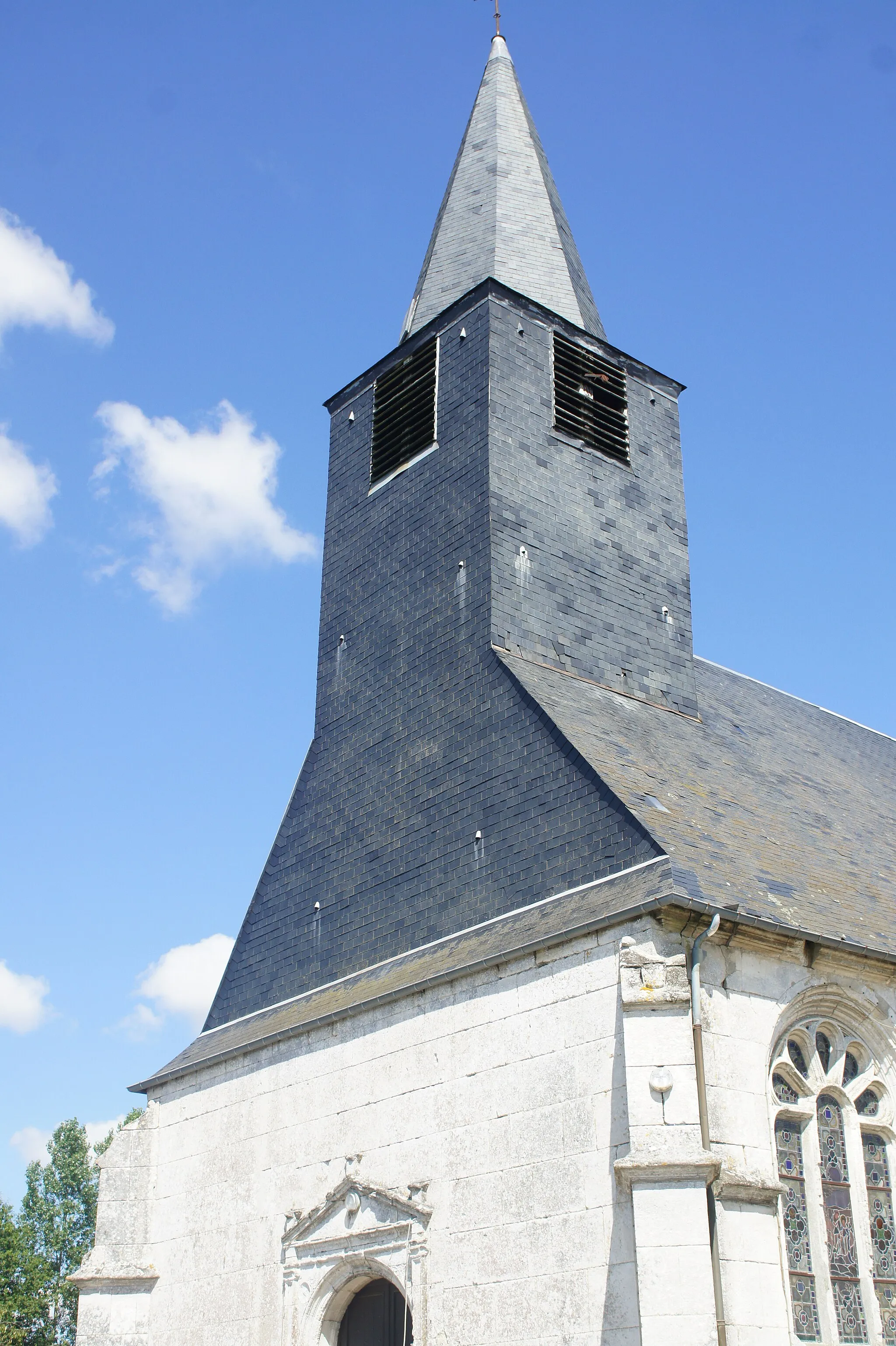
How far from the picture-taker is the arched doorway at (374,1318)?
12.8 m

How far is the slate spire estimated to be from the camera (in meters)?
19.2

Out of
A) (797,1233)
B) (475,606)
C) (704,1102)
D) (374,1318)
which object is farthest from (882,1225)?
(475,606)

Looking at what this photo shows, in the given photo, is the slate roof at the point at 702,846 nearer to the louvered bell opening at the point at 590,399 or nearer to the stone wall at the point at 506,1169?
the stone wall at the point at 506,1169

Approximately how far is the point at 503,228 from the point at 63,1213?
94.4 ft

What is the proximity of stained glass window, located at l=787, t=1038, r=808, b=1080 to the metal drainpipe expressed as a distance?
145 centimetres

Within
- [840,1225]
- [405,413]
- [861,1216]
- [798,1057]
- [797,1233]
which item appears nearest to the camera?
[797,1233]

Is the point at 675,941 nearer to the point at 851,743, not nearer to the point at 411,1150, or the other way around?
the point at 411,1150

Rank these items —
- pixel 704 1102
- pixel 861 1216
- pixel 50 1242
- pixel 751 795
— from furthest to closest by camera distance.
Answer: pixel 50 1242 < pixel 751 795 < pixel 861 1216 < pixel 704 1102

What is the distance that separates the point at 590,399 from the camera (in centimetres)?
1838

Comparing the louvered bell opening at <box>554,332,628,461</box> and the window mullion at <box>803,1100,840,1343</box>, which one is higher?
the louvered bell opening at <box>554,332,628,461</box>

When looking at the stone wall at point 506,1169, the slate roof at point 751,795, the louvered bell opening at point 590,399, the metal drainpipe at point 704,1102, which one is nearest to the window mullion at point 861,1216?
the stone wall at point 506,1169

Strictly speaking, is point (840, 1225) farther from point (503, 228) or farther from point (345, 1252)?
point (503, 228)

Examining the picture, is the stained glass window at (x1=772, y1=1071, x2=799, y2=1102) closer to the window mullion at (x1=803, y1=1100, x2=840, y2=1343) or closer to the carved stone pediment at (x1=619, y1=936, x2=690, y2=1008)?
the window mullion at (x1=803, y1=1100, x2=840, y2=1343)

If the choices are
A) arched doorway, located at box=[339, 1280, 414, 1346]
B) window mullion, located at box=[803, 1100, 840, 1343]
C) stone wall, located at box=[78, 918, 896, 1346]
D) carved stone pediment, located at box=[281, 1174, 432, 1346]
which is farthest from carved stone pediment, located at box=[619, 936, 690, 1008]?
arched doorway, located at box=[339, 1280, 414, 1346]
